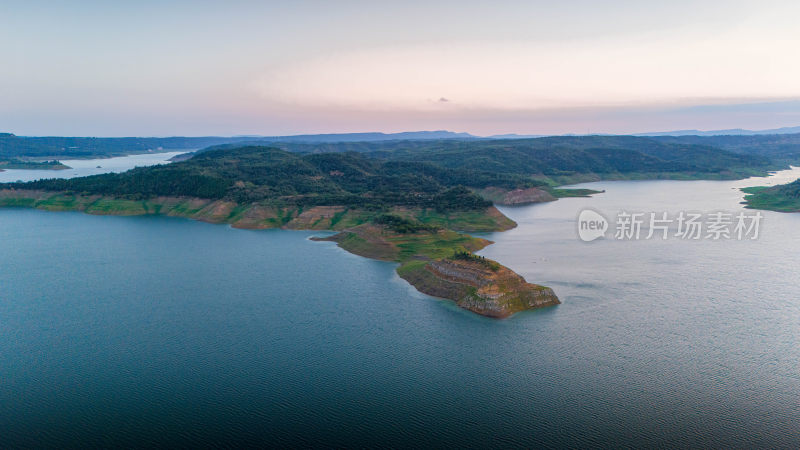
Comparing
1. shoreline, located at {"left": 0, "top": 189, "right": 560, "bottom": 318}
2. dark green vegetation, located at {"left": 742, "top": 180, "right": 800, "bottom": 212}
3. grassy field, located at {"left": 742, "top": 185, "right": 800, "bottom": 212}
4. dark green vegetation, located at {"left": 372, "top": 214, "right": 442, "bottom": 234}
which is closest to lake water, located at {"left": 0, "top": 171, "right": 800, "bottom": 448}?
shoreline, located at {"left": 0, "top": 189, "right": 560, "bottom": 318}

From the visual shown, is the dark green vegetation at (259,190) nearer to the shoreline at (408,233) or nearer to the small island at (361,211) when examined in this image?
the small island at (361,211)

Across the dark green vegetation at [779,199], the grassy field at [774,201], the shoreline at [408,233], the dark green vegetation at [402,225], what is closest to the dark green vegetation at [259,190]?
the shoreline at [408,233]

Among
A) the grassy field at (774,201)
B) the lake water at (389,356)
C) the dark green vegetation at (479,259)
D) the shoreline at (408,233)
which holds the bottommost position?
the lake water at (389,356)

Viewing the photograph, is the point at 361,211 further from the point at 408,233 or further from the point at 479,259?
the point at 479,259

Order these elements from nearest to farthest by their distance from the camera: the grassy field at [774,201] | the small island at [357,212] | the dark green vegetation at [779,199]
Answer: the small island at [357,212]
the grassy field at [774,201]
the dark green vegetation at [779,199]

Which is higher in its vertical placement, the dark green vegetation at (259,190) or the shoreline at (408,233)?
the dark green vegetation at (259,190)

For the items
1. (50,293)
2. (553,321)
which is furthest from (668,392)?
(50,293)

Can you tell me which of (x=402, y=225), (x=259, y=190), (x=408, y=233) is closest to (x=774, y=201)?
(x=408, y=233)

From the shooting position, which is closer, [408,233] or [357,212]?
[408,233]
